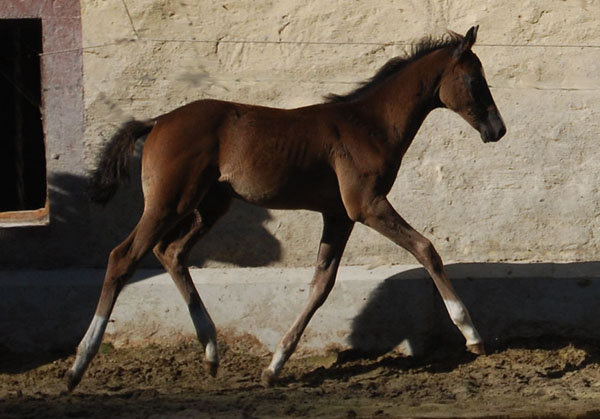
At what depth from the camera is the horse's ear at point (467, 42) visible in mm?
6270

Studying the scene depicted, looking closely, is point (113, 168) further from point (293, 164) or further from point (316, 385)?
point (316, 385)

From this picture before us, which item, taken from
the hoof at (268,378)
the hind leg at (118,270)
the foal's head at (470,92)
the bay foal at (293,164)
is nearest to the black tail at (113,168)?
the bay foal at (293,164)

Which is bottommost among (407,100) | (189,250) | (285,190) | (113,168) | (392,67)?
(189,250)

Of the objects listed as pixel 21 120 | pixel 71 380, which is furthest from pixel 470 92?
pixel 21 120

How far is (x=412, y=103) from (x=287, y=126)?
0.76 meters

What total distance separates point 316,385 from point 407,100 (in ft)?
5.80

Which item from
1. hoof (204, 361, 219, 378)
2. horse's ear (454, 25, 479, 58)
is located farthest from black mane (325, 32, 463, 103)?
hoof (204, 361, 219, 378)

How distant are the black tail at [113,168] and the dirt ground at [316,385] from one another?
3.75 feet

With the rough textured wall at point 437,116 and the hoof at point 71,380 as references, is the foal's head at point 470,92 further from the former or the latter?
the hoof at point 71,380

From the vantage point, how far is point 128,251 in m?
6.14

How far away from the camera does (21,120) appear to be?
26.3 feet

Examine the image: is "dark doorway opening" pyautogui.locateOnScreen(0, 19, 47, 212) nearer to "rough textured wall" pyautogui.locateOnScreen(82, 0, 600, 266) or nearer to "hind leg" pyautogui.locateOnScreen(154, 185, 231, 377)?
"rough textured wall" pyautogui.locateOnScreen(82, 0, 600, 266)

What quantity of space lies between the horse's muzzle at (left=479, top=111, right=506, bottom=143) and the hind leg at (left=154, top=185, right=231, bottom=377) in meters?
1.57

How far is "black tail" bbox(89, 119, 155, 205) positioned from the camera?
6.28 metres
